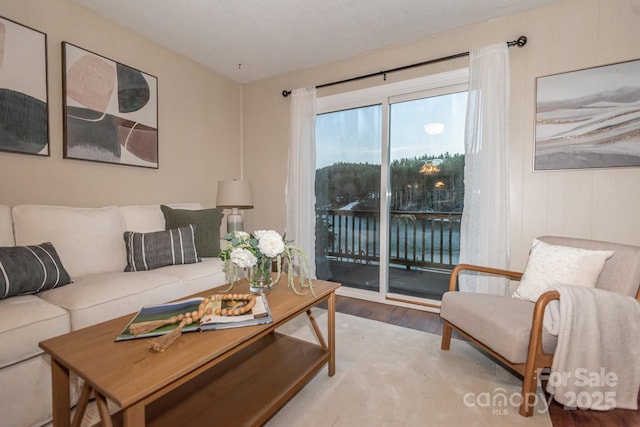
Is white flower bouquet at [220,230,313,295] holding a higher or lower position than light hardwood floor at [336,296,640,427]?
higher

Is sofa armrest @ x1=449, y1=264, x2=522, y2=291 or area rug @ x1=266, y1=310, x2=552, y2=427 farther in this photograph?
sofa armrest @ x1=449, y1=264, x2=522, y2=291

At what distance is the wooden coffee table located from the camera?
0.88 meters

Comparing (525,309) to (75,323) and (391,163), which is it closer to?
(391,163)

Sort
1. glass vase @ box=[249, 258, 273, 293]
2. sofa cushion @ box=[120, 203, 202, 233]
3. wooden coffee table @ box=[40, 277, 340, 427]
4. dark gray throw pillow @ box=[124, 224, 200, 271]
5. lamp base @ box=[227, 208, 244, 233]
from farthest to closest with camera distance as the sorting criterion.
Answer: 1. lamp base @ box=[227, 208, 244, 233]
2. sofa cushion @ box=[120, 203, 202, 233]
3. dark gray throw pillow @ box=[124, 224, 200, 271]
4. glass vase @ box=[249, 258, 273, 293]
5. wooden coffee table @ box=[40, 277, 340, 427]

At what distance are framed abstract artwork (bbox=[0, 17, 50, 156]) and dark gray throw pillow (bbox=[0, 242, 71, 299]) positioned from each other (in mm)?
827

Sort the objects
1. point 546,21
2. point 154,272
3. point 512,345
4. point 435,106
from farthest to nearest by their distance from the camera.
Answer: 1. point 435,106
2. point 546,21
3. point 154,272
4. point 512,345

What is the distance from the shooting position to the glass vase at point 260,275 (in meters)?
1.65

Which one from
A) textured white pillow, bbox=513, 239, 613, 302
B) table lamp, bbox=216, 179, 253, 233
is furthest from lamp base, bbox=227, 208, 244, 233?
textured white pillow, bbox=513, 239, 613, 302

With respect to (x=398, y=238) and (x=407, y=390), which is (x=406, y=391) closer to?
(x=407, y=390)

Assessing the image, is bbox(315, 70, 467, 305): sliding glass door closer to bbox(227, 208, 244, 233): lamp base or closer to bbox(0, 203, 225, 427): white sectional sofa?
bbox(227, 208, 244, 233): lamp base

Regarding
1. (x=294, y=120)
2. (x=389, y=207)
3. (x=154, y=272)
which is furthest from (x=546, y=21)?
(x=154, y=272)

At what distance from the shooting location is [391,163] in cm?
305

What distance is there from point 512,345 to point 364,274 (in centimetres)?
212

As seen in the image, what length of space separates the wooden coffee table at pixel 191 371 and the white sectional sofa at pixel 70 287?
0.29 metres
